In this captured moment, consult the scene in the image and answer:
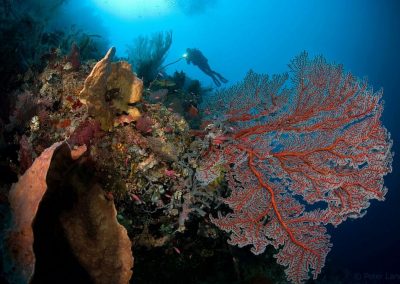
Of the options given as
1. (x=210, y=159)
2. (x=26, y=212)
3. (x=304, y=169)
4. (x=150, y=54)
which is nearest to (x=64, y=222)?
(x=26, y=212)

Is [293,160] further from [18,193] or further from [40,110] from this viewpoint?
[40,110]

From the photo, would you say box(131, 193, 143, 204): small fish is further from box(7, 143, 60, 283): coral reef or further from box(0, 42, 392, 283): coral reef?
box(7, 143, 60, 283): coral reef

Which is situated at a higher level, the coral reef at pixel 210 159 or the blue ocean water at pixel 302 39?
the blue ocean water at pixel 302 39

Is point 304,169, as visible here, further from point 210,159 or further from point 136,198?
point 136,198

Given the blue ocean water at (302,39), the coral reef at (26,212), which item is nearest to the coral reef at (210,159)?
the coral reef at (26,212)

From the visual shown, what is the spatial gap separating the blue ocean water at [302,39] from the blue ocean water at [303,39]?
0.35ft

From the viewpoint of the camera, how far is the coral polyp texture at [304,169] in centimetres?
337

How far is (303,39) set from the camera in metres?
112

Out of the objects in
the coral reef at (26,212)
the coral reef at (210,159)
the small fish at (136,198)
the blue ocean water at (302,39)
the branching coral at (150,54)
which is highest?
the blue ocean water at (302,39)

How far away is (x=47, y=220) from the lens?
90.3 inches

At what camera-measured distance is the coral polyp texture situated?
3367mm

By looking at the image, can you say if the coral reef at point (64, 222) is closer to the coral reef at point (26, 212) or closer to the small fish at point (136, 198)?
the coral reef at point (26, 212)

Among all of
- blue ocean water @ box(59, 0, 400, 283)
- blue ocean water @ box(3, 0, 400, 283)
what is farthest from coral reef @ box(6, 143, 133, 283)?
blue ocean water @ box(3, 0, 400, 283)

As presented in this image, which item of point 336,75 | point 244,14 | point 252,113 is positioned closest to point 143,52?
point 252,113
